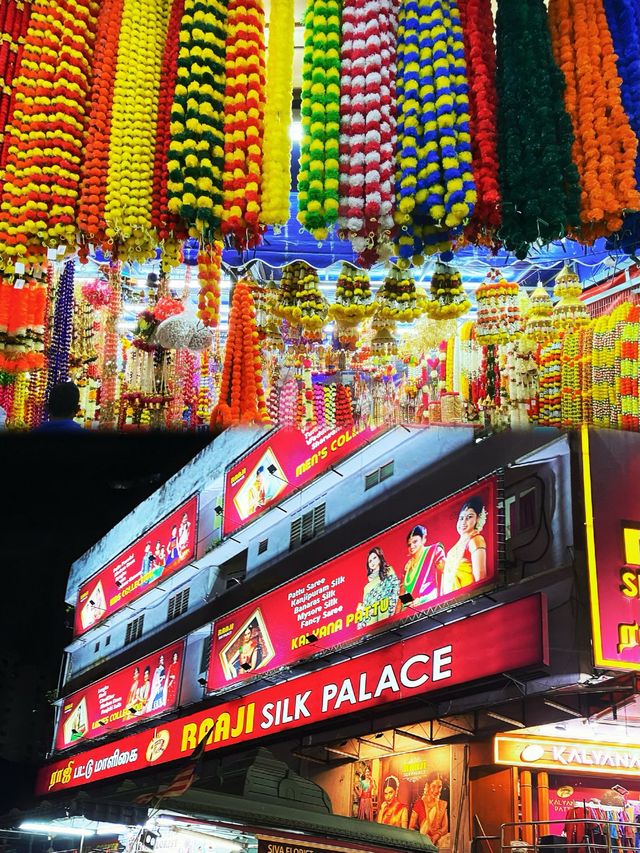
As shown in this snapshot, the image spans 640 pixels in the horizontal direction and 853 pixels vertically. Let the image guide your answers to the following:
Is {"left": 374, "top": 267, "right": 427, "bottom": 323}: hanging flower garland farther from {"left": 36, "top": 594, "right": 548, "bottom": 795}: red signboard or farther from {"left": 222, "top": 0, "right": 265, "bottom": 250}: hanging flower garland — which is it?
{"left": 36, "top": 594, "right": 548, "bottom": 795}: red signboard

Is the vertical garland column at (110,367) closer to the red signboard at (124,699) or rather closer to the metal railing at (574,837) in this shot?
the metal railing at (574,837)

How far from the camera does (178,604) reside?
40.1ft

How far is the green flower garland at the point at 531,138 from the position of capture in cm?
219

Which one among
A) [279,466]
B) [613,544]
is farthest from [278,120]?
[279,466]

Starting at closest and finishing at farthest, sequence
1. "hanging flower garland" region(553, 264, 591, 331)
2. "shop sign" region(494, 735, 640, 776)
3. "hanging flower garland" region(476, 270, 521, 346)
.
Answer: "hanging flower garland" region(476, 270, 521, 346) → "hanging flower garland" region(553, 264, 591, 331) → "shop sign" region(494, 735, 640, 776)

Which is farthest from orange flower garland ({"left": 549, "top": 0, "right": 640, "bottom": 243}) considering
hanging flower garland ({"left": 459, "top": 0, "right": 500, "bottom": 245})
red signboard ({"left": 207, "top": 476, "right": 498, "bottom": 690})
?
red signboard ({"left": 207, "top": 476, "right": 498, "bottom": 690})

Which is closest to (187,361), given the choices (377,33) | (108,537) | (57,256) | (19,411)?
(19,411)

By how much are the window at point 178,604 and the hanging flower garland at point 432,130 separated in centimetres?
1027

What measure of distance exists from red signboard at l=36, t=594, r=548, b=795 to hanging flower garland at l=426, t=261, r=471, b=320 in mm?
3409

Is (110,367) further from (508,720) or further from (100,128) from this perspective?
(508,720)

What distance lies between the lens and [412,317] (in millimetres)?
2529

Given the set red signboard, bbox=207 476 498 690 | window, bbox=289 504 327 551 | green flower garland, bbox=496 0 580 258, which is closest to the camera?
green flower garland, bbox=496 0 580 258

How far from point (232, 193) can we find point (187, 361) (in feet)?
Answer: 8.04

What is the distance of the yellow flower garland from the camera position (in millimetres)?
2293
